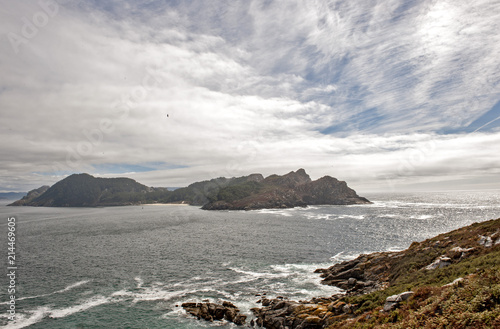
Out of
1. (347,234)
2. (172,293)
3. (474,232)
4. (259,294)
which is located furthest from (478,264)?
(347,234)

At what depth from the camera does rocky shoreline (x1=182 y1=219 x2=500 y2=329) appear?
2700 cm

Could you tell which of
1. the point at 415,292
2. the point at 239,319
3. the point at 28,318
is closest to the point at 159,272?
the point at 28,318

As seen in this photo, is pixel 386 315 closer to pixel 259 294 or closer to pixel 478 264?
pixel 478 264

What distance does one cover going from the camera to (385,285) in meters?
44.6

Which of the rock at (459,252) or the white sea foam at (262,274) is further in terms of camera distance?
the white sea foam at (262,274)

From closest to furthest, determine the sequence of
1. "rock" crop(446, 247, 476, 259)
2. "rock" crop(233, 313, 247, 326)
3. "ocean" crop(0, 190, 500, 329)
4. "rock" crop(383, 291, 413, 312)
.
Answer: "rock" crop(383, 291, 413, 312) → "rock" crop(233, 313, 247, 326) → "rock" crop(446, 247, 476, 259) → "ocean" crop(0, 190, 500, 329)

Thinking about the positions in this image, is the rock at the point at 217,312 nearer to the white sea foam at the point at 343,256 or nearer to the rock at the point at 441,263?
the rock at the point at 441,263

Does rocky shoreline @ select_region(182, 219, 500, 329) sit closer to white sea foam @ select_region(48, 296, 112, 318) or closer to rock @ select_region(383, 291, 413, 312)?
rock @ select_region(383, 291, 413, 312)

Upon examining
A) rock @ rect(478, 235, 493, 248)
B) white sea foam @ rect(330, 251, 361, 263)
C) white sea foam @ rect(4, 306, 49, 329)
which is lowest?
white sea foam @ rect(330, 251, 361, 263)

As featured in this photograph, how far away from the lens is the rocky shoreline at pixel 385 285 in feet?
88.6

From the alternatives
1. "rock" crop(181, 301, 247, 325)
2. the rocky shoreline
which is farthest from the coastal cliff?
"rock" crop(181, 301, 247, 325)

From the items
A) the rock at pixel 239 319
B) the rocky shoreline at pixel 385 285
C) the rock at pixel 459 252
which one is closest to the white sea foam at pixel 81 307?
the rocky shoreline at pixel 385 285

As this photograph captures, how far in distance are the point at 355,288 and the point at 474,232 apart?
26.8 m

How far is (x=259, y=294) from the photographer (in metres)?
48.6
